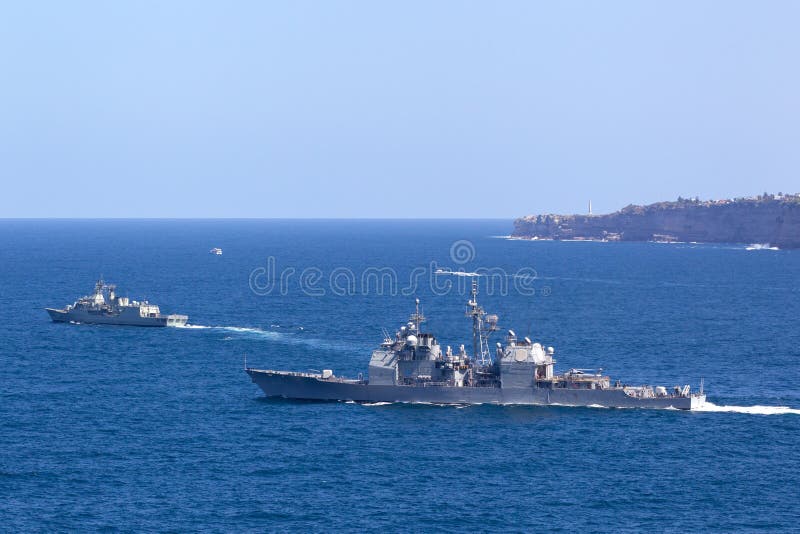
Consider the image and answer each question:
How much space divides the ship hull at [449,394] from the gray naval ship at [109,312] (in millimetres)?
48517

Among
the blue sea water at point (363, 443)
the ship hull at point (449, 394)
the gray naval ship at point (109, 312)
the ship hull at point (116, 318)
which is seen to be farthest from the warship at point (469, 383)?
the gray naval ship at point (109, 312)

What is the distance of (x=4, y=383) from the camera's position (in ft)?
330

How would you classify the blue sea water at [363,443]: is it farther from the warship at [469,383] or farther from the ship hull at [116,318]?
the ship hull at [116,318]

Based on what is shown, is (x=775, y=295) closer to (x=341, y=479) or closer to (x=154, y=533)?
(x=341, y=479)

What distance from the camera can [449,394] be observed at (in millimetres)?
92188

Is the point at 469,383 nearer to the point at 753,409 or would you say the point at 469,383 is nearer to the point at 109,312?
the point at 753,409

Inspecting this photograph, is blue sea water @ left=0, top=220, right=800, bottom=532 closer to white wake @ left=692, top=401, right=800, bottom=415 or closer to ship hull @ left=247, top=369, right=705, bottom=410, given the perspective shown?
white wake @ left=692, top=401, right=800, bottom=415

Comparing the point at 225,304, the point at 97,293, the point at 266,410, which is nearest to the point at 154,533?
the point at 266,410

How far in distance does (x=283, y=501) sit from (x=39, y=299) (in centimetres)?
11692

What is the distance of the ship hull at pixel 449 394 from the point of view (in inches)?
3553

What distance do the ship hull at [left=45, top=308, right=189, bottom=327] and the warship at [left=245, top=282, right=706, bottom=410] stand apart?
152 feet

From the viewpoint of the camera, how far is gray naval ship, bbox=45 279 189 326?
14175 centimetres

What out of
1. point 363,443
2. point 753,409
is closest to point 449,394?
point 363,443

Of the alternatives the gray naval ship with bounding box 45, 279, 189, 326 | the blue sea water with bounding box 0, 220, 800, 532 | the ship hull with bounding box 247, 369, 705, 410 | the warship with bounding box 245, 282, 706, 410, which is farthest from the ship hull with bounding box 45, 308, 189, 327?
the ship hull with bounding box 247, 369, 705, 410
